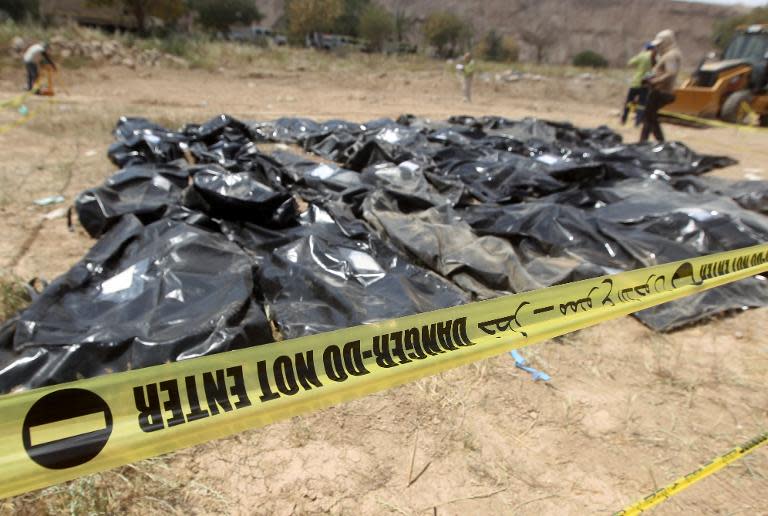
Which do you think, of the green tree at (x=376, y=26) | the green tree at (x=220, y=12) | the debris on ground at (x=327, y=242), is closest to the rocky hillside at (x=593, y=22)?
the green tree at (x=376, y=26)

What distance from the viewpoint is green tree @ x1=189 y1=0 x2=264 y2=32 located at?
37.7 meters

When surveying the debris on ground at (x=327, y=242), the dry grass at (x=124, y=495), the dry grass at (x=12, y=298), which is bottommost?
the dry grass at (x=124, y=495)

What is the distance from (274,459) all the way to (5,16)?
37.5 meters

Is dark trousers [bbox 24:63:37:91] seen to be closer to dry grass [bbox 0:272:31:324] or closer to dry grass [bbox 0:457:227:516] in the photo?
dry grass [bbox 0:272:31:324]

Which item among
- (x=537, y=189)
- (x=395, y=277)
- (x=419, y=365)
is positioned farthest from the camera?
(x=537, y=189)

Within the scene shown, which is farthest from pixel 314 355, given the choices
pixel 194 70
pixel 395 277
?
pixel 194 70

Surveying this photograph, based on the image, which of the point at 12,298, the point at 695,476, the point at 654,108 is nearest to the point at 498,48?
the point at 654,108

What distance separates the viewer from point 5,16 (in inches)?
1075

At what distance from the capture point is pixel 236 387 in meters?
1.17

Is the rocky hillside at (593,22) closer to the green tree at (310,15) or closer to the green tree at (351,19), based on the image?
the green tree at (351,19)

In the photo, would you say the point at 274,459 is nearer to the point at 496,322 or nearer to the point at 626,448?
the point at 496,322

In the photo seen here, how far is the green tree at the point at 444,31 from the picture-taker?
46.8m

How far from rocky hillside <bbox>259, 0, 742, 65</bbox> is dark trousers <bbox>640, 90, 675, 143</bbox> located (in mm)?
61011

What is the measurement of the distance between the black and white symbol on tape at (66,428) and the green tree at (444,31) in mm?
52118
